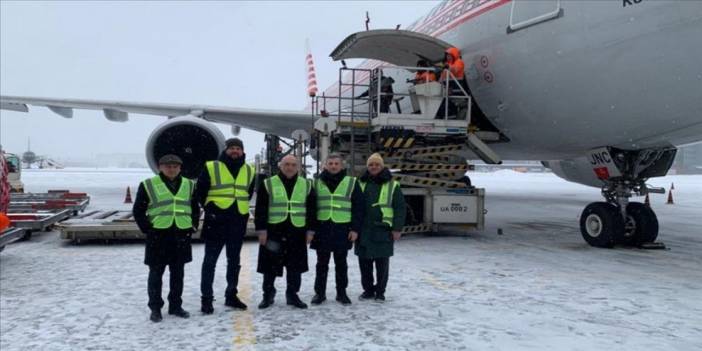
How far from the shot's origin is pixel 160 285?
4.10m

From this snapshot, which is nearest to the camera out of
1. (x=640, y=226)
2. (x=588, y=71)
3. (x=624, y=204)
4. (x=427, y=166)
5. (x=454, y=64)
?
(x=588, y=71)

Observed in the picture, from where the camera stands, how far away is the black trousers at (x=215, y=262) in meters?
4.25

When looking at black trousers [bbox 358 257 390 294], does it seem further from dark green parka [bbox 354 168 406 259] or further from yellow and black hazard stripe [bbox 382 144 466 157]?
yellow and black hazard stripe [bbox 382 144 466 157]

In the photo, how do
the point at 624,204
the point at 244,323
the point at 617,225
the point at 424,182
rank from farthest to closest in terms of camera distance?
the point at 424,182
the point at 624,204
the point at 617,225
the point at 244,323

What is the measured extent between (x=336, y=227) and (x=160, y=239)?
1.44m

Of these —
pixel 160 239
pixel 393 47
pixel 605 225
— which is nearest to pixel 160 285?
pixel 160 239

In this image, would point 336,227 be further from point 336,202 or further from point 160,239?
point 160,239

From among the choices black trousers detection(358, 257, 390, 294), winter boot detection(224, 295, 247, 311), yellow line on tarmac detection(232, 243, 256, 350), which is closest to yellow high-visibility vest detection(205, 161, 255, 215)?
winter boot detection(224, 295, 247, 311)

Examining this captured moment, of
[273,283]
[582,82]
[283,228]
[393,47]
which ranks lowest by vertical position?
[273,283]

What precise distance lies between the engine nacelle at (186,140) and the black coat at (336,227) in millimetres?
5396

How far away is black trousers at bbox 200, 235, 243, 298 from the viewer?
4.25 metres

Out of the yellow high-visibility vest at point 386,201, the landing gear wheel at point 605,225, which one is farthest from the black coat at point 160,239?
the landing gear wheel at point 605,225

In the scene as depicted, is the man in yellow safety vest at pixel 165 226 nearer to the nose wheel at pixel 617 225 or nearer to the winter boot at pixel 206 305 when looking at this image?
the winter boot at pixel 206 305

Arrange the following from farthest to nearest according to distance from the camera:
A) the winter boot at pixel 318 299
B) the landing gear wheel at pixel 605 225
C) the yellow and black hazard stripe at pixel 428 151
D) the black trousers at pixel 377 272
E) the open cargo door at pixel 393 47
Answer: the yellow and black hazard stripe at pixel 428 151, the open cargo door at pixel 393 47, the landing gear wheel at pixel 605 225, the black trousers at pixel 377 272, the winter boot at pixel 318 299
